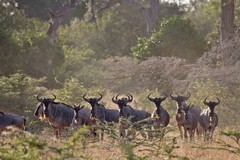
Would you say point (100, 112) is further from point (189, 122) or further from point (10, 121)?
point (10, 121)

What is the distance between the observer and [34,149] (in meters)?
8.12

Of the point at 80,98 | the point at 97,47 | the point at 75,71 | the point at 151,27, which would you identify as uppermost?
the point at 97,47

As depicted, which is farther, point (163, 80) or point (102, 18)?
point (102, 18)

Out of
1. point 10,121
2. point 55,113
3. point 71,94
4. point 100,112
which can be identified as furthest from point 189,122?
point 71,94

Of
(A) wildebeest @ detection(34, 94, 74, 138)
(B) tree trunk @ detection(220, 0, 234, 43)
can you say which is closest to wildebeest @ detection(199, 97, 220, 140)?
(A) wildebeest @ detection(34, 94, 74, 138)

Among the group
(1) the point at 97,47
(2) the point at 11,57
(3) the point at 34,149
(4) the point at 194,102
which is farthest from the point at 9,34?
(1) the point at 97,47

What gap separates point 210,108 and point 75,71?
50.7 feet

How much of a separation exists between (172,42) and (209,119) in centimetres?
1010

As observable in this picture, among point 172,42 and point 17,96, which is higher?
point 172,42

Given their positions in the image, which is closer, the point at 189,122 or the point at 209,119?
the point at 209,119

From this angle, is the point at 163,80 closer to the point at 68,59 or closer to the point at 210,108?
the point at 210,108

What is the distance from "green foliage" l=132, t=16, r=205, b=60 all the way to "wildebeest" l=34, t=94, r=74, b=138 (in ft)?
33.5

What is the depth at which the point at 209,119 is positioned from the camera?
18828 millimetres

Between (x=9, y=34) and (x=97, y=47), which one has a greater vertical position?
(x=97, y=47)
